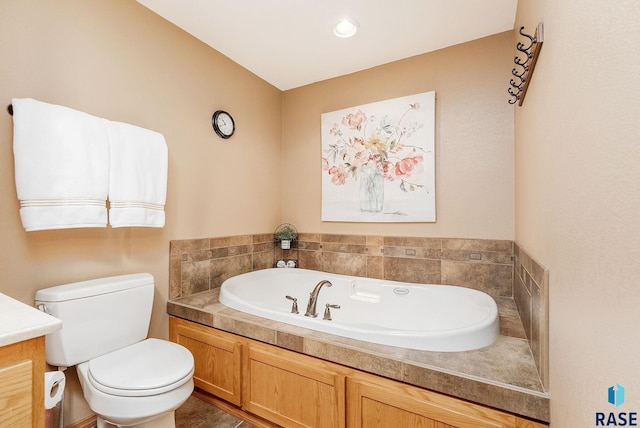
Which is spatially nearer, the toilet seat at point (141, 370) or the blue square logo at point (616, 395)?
the blue square logo at point (616, 395)

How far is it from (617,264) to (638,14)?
433 mm

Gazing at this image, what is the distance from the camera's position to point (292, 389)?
4.92 ft

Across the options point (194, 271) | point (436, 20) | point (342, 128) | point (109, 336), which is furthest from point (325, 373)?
point (436, 20)

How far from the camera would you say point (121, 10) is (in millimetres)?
1767

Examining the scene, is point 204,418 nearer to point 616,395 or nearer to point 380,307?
point 380,307

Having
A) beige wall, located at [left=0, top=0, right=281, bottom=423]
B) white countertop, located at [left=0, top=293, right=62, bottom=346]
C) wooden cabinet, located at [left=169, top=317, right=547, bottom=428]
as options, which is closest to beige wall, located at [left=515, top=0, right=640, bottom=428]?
wooden cabinet, located at [left=169, top=317, right=547, bottom=428]

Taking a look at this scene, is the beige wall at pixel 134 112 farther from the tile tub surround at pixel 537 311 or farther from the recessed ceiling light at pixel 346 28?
the tile tub surround at pixel 537 311

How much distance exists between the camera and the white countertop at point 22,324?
26.6 inches

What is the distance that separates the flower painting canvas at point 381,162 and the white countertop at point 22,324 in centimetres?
223

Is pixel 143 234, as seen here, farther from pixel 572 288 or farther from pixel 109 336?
pixel 572 288

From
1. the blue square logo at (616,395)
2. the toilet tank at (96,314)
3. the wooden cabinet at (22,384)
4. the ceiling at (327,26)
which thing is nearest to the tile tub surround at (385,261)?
the toilet tank at (96,314)

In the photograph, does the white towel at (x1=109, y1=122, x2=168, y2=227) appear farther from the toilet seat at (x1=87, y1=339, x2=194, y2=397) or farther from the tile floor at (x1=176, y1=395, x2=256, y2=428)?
the tile floor at (x1=176, y1=395, x2=256, y2=428)

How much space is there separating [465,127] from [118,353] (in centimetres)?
281

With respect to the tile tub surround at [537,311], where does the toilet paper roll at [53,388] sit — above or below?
below
